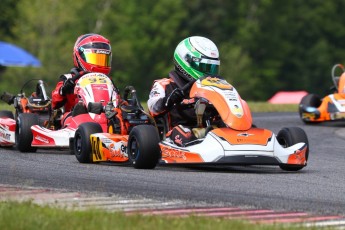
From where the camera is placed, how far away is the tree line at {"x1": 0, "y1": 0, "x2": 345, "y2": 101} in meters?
69.3

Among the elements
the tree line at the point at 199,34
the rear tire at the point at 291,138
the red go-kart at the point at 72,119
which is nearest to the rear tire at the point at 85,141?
the red go-kart at the point at 72,119

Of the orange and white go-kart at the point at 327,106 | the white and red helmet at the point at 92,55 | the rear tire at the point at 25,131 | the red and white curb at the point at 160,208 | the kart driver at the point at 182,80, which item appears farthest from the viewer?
the orange and white go-kart at the point at 327,106

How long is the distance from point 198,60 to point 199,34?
6319 centimetres

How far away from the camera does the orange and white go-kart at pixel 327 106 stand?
821 inches

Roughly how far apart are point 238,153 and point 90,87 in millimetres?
3580

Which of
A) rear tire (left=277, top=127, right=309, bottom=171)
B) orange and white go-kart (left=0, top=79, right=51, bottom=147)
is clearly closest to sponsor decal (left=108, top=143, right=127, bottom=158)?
rear tire (left=277, top=127, right=309, bottom=171)

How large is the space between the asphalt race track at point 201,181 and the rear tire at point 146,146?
11 centimetres

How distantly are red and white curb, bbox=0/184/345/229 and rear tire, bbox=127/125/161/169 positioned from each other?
7.37ft

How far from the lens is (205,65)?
45.2 feet

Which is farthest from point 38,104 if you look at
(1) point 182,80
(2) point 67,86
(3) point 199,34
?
(3) point 199,34

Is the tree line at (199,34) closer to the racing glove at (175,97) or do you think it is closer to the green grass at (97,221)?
the racing glove at (175,97)

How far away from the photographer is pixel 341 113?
20.7 meters

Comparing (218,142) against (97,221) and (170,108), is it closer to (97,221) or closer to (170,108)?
(170,108)

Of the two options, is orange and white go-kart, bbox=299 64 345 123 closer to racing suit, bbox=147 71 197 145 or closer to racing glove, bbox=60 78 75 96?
racing glove, bbox=60 78 75 96
